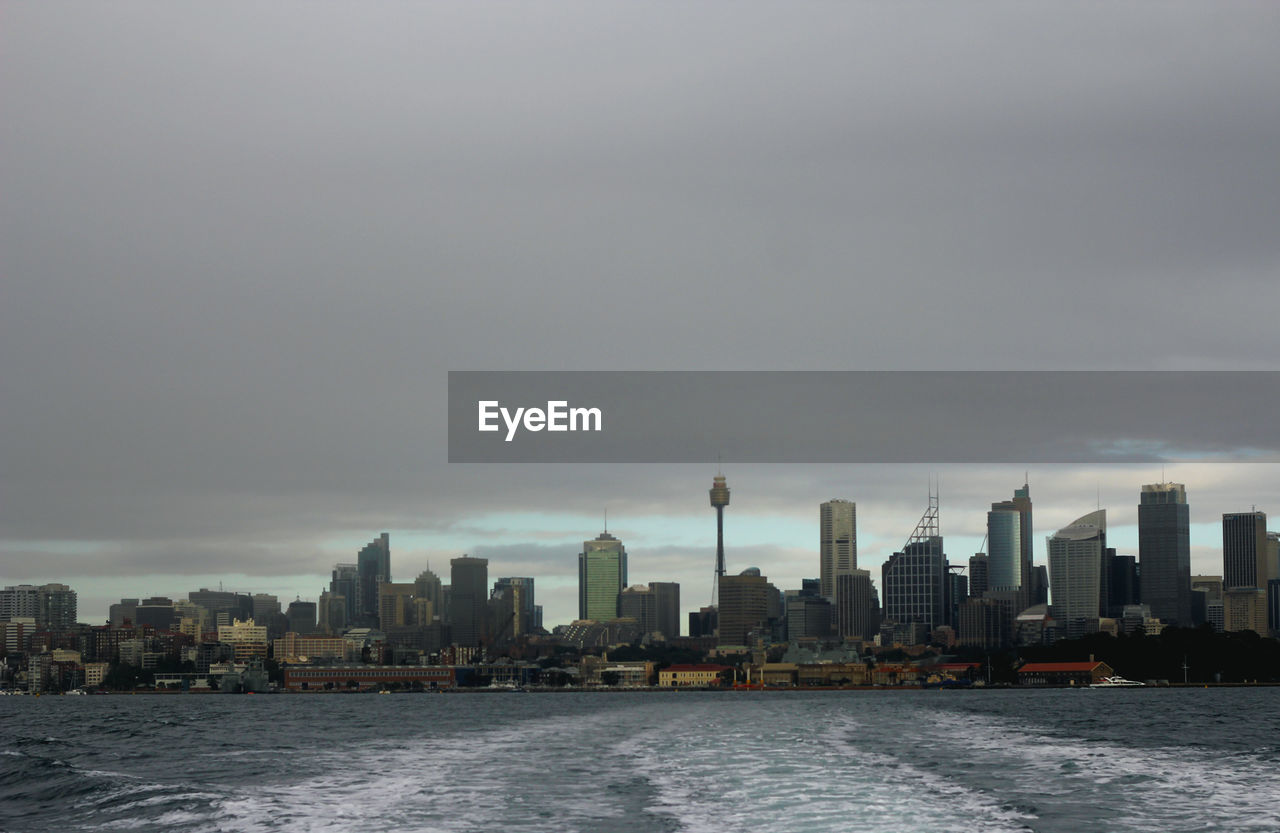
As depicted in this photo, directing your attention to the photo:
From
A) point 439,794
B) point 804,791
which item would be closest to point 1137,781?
point 804,791

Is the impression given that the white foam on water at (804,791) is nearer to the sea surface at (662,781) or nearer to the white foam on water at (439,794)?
the sea surface at (662,781)

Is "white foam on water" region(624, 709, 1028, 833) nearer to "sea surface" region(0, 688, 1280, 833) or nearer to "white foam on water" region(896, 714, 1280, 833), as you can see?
"sea surface" region(0, 688, 1280, 833)

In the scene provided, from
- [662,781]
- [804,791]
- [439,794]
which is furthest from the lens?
[662,781]

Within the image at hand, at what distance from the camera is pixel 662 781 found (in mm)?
43125

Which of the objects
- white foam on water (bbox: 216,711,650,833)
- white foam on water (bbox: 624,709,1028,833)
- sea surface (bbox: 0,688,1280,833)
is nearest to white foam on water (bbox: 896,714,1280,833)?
sea surface (bbox: 0,688,1280,833)

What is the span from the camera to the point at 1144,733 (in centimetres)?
7362

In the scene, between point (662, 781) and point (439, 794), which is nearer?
point (439, 794)

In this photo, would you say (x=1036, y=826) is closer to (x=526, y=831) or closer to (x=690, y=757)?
(x=526, y=831)

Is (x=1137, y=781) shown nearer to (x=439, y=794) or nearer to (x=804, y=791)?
(x=804, y=791)

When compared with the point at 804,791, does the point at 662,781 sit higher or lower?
lower

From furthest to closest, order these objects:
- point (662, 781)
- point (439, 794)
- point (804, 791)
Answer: point (662, 781), point (439, 794), point (804, 791)

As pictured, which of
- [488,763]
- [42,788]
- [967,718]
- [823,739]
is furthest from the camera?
[967,718]

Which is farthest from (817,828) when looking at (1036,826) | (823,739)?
(823,739)

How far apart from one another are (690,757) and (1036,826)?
20.9 metres
